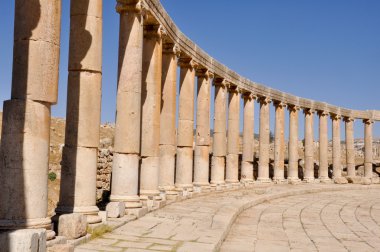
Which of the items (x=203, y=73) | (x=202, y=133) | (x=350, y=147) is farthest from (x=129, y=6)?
(x=350, y=147)

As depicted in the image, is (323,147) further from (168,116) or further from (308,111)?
(168,116)

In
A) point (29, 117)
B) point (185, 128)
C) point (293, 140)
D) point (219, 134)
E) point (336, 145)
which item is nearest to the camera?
point (29, 117)

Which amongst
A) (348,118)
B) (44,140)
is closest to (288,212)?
(44,140)

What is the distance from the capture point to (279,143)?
42312 millimetres

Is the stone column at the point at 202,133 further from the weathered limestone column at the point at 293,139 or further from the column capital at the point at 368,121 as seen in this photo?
the column capital at the point at 368,121

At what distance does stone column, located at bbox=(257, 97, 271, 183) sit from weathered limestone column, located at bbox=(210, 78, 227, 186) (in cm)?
749

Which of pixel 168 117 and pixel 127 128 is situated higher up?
pixel 168 117

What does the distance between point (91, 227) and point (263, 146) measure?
93.6 feet

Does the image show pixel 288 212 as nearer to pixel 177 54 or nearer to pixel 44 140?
pixel 177 54

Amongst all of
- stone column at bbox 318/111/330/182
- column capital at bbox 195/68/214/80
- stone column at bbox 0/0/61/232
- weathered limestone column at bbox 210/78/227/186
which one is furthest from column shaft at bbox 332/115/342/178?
stone column at bbox 0/0/61/232

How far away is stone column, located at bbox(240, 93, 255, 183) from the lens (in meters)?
37.8

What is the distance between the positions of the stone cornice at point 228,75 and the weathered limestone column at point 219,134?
0.95 metres

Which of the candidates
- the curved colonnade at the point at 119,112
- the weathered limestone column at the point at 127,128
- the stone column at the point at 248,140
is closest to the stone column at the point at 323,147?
the stone column at the point at 248,140

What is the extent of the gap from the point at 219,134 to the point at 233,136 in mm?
2523
